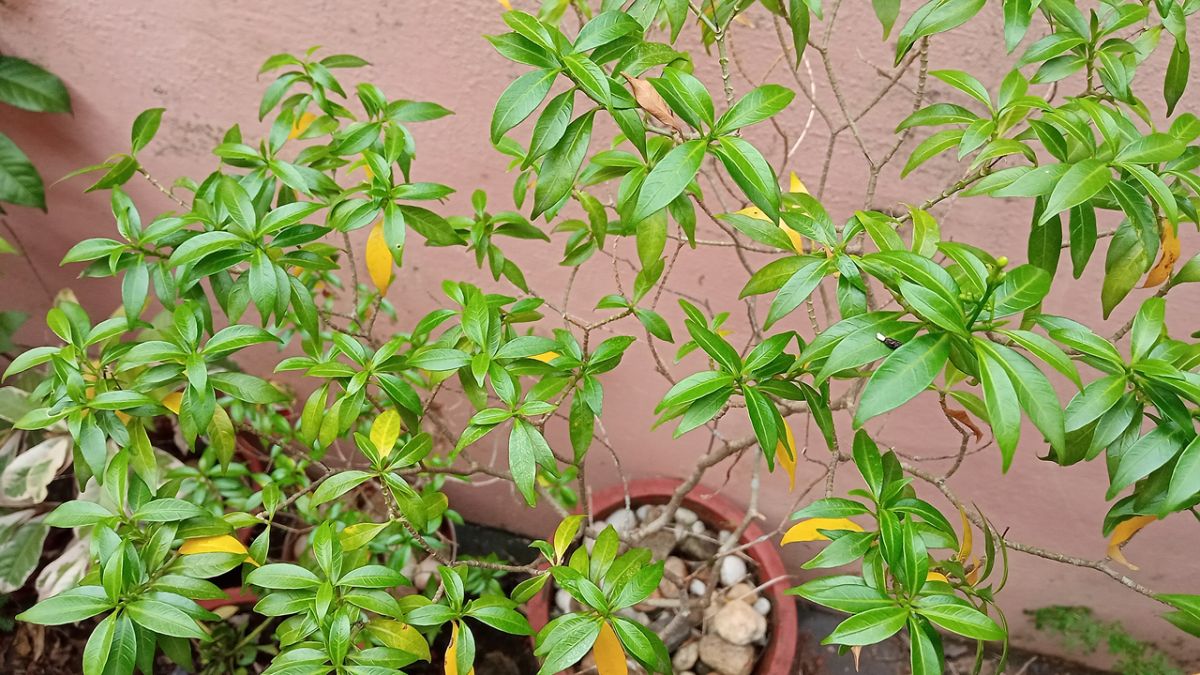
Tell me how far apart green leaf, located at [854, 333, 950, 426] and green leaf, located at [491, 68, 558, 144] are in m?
0.42

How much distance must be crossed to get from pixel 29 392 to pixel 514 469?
4.22 ft

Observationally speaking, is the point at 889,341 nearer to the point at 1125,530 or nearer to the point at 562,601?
the point at 1125,530

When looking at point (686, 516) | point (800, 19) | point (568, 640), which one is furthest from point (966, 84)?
point (686, 516)

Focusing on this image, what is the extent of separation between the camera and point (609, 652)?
90 cm

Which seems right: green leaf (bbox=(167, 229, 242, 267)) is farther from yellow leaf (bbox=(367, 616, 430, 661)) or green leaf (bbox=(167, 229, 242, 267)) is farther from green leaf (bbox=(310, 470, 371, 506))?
yellow leaf (bbox=(367, 616, 430, 661))

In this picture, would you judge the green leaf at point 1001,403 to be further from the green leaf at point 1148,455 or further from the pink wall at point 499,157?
the pink wall at point 499,157

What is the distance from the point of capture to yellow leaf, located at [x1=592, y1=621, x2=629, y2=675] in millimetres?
897

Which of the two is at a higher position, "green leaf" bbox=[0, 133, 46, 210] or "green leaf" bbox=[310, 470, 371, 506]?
"green leaf" bbox=[0, 133, 46, 210]

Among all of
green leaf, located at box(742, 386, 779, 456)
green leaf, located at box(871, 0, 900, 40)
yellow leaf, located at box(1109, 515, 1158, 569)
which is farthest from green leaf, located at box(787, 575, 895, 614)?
green leaf, located at box(871, 0, 900, 40)

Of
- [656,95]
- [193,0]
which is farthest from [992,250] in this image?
[193,0]

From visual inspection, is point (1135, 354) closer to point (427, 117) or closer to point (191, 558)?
point (427, 117)

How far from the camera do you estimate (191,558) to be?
0.93 metres

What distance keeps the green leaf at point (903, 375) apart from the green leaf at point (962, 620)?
0.81 feet

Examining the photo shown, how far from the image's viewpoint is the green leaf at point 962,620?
0.71 metres
